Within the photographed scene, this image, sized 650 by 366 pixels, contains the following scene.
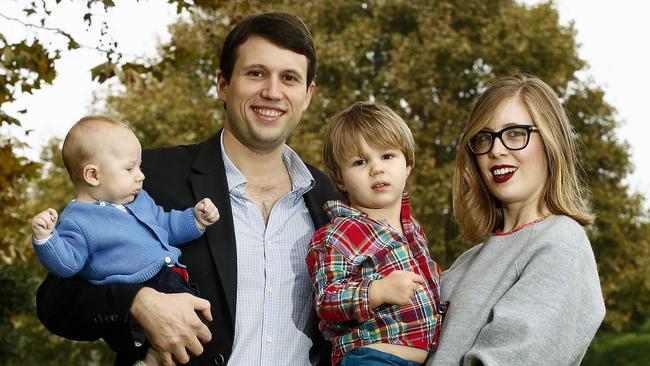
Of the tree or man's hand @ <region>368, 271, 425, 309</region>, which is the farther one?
the tree

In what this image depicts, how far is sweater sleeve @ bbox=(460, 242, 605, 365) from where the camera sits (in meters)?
3.11

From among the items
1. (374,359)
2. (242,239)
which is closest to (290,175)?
(242,239)

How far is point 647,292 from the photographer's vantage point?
63.3 feet

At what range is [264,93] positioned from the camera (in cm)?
436

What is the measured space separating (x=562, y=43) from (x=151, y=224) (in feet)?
50.0

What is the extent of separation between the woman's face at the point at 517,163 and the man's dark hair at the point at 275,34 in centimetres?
124

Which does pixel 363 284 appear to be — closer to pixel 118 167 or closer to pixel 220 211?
pixel 220 211

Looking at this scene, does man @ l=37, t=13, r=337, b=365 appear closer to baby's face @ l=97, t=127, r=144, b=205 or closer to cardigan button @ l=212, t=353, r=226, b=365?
cardigan button @ l=212, t=353, r=226, b=365

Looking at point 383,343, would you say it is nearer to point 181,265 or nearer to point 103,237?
point 181,265

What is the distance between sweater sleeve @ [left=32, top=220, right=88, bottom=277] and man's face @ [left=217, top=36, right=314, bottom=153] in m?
1.11

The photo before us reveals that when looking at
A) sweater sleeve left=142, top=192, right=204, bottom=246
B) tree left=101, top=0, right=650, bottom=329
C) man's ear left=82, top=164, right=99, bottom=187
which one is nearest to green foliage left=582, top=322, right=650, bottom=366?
tree left=101, top=0, right=650, bottom=329

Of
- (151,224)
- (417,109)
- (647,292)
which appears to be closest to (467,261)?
(151,224)

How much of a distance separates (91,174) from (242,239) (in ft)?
2.59

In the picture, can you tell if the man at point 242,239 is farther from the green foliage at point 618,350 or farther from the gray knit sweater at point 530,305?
the green foliage at point 618,350
